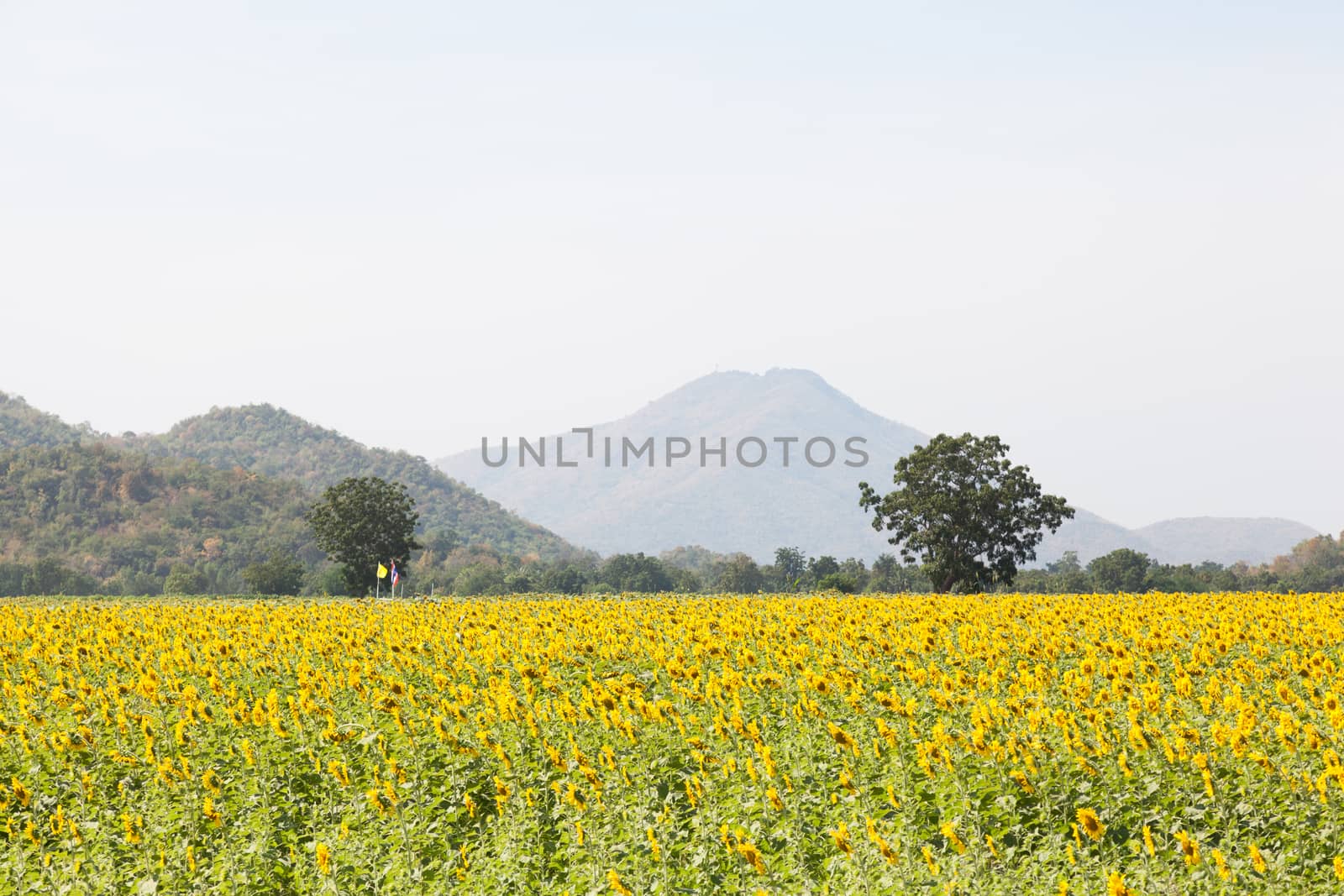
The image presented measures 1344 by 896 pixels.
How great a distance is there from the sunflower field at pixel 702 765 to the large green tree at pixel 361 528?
4160cm

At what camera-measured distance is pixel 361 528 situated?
61.5 metres

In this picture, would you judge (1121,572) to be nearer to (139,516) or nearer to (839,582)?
(839,582)

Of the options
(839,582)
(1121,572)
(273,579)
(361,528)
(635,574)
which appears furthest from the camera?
(635,574)

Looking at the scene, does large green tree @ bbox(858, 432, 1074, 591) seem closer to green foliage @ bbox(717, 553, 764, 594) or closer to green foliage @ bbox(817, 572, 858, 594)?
Answer: green foliage @ bbox(817, 572, 858, 594)

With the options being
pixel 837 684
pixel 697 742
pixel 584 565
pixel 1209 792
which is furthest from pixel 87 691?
pixel 584 565

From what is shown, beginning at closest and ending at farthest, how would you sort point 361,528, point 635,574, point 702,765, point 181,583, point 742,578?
point 702,765, point 361,528, point 181,583, point 742,578, point 635,574

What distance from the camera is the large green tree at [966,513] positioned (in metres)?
53.0

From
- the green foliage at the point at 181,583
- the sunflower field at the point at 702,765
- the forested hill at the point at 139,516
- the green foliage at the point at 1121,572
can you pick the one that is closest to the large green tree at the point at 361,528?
the sunflower field at the point at 702,765

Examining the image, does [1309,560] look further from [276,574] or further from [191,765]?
[191,765]

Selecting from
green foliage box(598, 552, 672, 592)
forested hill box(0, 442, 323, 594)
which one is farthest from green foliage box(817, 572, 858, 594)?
forested hill box(0, 442, 323, 594)

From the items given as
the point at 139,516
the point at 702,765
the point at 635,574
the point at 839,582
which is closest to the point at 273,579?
the point at 839,582

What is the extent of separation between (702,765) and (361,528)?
51.0m

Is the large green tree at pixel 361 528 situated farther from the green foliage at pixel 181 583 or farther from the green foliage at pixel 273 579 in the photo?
the green foliage at pixel 181 583

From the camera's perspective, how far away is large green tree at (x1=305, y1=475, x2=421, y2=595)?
62.0 metres
